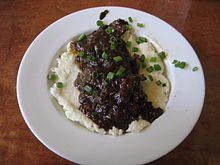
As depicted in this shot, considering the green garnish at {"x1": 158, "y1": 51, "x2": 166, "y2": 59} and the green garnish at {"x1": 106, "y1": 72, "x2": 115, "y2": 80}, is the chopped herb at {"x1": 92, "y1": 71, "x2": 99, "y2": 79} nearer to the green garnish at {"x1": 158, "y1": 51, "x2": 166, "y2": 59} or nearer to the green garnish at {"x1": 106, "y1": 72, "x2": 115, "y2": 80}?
the green garnish at {"x1": 106, "y1": 72, "x2": 115, "y2": 80}

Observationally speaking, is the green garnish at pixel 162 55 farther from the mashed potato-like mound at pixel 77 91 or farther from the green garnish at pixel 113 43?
the green garnish at pixel 113 43

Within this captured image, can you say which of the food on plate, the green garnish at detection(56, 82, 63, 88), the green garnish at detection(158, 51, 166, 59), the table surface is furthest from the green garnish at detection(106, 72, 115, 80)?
the table surface

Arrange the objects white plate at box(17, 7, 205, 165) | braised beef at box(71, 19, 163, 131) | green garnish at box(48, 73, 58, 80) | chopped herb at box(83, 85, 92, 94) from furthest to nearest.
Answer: green garnish at box(48, 73, 58, 80)
chopped herb at box(83, 85, 92, 94)
braised beef at box(71, 19, 163, 131)
white plate at box(17, 7, 205, 165)

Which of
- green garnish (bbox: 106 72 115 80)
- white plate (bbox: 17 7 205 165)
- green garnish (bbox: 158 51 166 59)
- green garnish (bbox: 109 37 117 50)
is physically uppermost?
green garnish (bbox: 109 37 117 50)

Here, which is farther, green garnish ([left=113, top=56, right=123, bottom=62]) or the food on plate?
green garnish ([left=113, top=56, right=123, bottom=62])

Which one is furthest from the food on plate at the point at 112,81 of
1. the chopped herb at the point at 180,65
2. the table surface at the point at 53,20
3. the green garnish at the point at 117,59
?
the table surface at the point at 53,20

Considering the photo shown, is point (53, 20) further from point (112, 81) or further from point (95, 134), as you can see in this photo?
point (95, 134)

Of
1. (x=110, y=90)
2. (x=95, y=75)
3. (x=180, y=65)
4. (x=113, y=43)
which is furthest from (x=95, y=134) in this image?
(x=180, y=65)
